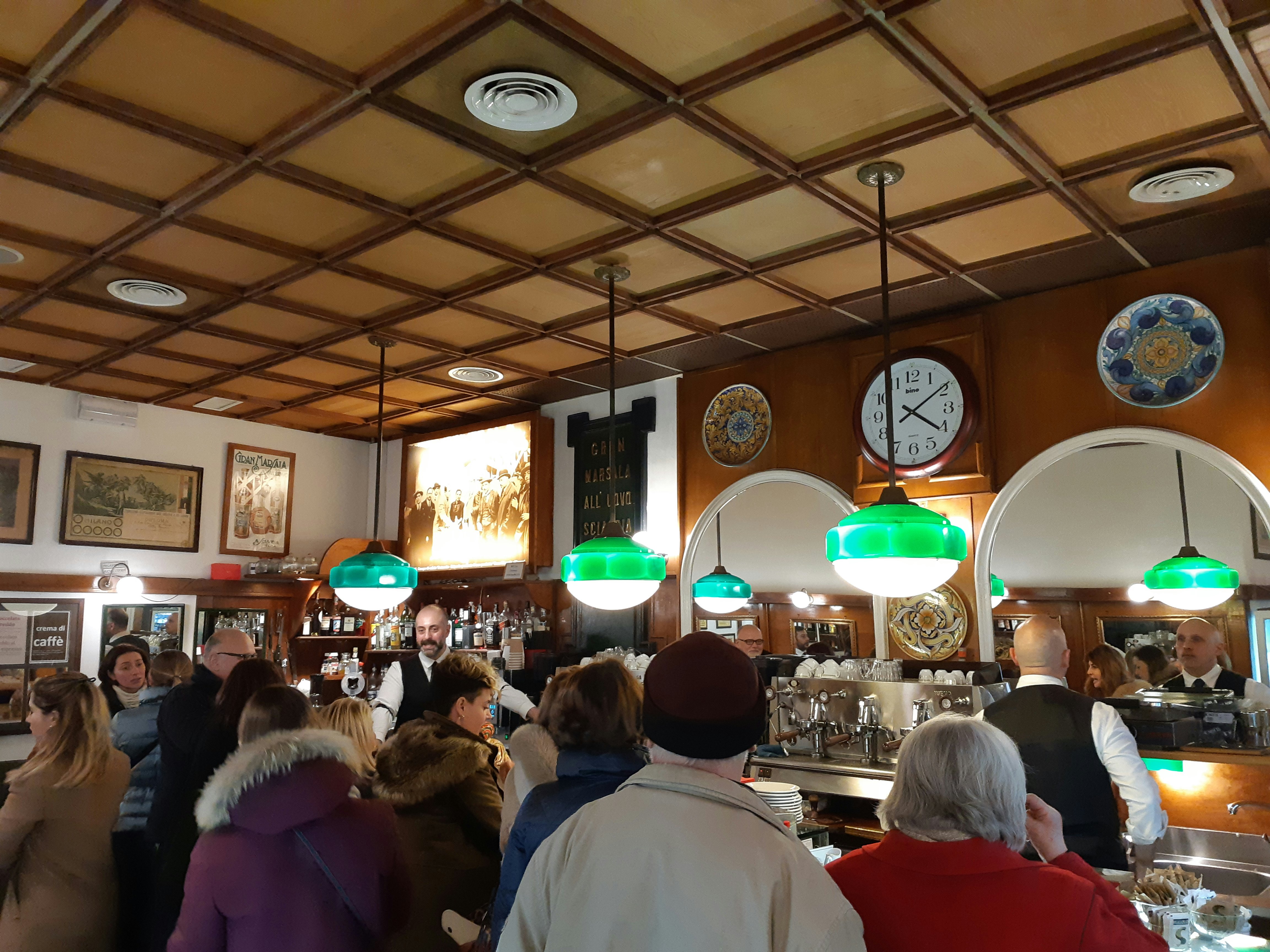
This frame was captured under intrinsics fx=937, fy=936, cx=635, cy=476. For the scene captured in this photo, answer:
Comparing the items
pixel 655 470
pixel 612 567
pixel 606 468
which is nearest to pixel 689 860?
pixel 612 567

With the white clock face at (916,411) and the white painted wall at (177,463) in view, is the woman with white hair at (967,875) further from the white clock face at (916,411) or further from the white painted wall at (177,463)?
the white painted wall at (177,463)

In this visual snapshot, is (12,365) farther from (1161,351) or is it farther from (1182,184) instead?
(1161,351)

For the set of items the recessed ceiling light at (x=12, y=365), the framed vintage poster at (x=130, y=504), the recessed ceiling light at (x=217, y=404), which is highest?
the recessed ceiling light at (x=12, y=365)

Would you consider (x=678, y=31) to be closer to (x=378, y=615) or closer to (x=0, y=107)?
(x=0, y=107)

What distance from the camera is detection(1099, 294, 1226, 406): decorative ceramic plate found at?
187 inches

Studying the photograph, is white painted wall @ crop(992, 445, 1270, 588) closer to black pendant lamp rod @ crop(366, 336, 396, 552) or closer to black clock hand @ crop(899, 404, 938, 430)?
black clock hand @ crop(899, 404, 938, 430)

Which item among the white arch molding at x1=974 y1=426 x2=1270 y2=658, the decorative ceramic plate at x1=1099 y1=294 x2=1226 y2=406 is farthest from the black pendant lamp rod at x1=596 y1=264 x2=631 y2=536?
the decorative ceramic plate at x1=1099 y1=294 x2=1226 y2=406

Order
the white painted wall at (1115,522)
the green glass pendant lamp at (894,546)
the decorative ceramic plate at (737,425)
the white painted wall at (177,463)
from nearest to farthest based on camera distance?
the green glass pendant lamp at (894,546) → the white painted wall at (1115,522) → the decorative ceramic plate at (737,425) → the white painted wall at (177,463)

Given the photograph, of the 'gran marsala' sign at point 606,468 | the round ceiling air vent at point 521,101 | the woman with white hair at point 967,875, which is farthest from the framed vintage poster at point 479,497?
the woman with white hair at point 967,875

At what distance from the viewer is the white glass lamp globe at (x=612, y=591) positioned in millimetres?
4746

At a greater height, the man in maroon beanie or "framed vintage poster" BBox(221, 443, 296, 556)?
"framed vintage poster" BBox(221, 443, 296, 556)

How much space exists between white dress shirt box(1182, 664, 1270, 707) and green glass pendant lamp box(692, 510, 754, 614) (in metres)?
2.69

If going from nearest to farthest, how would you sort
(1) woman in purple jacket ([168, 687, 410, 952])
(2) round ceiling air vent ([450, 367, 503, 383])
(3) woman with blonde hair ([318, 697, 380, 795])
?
1. (1) woman in purple jacket ([168, 687, 410, 952])
2. (3) woman with blonde hair ([318, 697, 380, 795])
3. (2) round ceiling air vent ([450, 367, 503, 383])

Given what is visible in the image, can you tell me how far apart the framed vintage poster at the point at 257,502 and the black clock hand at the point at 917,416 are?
5623 millimetres
